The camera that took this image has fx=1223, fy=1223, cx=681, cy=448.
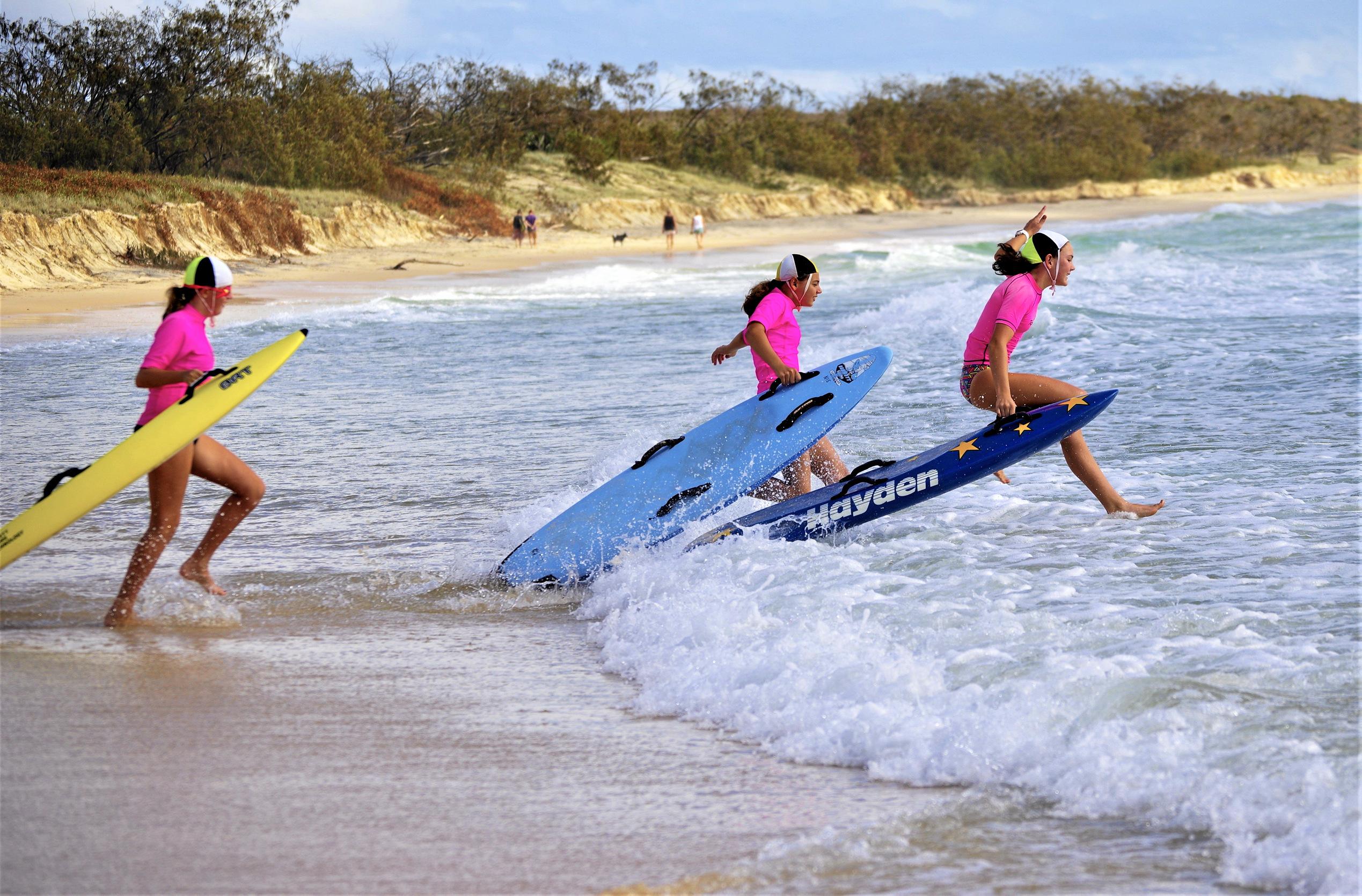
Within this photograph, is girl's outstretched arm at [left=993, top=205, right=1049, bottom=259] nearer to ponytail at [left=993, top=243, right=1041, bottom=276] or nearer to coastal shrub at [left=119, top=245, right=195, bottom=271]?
ponytail at [left=993, top=243, right=1041, bottom=276]

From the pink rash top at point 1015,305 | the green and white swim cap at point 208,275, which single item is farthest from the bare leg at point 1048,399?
the green and white swim cap at point 208,275

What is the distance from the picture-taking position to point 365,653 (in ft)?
15.2

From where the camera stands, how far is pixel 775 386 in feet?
20.3

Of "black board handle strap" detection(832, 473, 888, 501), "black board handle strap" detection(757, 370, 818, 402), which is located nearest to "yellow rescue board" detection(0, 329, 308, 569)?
"black board handle strap" detection(757, 370, 818, 402)

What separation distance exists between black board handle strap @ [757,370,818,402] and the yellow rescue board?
2.54 meters

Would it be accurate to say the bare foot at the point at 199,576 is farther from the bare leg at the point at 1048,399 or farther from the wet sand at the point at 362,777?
the bare leg at the point at 1048,399

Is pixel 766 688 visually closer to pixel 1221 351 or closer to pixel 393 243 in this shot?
pixel 1221 351

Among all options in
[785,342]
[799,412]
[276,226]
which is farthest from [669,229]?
[799,412]

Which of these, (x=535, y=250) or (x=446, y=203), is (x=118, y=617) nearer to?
(x=535, y=250)

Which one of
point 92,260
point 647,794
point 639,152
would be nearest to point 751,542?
point 647,794

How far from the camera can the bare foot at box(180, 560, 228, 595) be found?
17.2 feet

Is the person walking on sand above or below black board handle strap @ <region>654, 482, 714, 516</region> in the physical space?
above

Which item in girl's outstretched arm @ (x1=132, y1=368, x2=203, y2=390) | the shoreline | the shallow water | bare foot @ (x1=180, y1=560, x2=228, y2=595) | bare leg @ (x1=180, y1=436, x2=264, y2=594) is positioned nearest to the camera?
the shallow water

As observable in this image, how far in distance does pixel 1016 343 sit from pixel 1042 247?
47 centimetres
